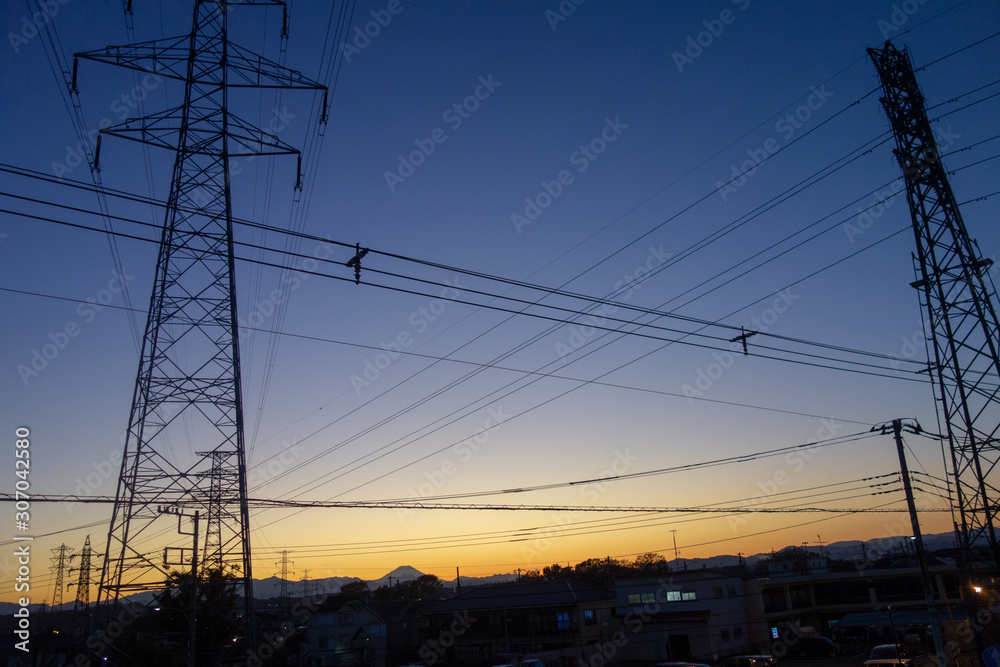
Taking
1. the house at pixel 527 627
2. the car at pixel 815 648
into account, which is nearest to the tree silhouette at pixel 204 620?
the house at pixel 527 627

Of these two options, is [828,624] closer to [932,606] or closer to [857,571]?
[857,571]

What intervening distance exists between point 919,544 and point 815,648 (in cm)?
2738

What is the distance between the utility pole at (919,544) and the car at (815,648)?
2306cm

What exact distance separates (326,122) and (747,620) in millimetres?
45059

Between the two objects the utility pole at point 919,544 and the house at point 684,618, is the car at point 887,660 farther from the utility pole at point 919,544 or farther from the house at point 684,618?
the house at point 684,618

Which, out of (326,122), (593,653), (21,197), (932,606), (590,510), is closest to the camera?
(21,197)

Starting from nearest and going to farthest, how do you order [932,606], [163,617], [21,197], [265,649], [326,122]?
[21,197], [932,606], [326,122], [163,617], [265,649]

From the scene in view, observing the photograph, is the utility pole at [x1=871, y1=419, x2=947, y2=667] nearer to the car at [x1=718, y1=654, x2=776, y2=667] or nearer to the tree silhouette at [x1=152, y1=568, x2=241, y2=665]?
the car at [x1=718, y1=654, x2=776, y2=667]

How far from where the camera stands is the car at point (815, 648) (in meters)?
42.1

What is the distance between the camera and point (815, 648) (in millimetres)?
42125

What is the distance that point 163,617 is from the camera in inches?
1156

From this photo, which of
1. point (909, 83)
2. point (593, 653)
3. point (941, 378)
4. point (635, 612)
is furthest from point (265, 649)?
point (909, 83)

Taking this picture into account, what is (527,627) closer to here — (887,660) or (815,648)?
(815,648)

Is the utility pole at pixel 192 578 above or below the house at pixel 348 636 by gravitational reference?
above
